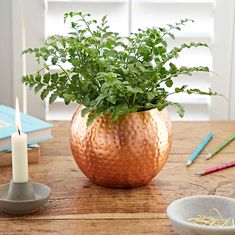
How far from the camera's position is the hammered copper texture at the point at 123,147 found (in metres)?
1.07

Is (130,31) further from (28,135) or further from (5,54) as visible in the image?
(28,135)

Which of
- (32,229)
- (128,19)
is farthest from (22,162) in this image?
(128,19)

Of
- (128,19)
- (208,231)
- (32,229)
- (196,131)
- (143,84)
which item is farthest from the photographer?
(128,19)

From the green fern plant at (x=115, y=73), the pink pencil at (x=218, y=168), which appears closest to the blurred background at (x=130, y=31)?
the pink pencil at (x=218, y=168)

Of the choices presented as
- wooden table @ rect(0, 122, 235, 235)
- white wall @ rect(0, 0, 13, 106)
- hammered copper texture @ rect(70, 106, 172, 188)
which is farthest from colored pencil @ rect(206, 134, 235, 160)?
white wall @ rect(0, 0, 13, 106)

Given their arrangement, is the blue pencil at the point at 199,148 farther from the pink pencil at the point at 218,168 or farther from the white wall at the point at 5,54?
the white wall at the point at 5,54

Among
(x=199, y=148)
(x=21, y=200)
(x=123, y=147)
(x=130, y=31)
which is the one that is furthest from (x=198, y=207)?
(x=130, y=31)

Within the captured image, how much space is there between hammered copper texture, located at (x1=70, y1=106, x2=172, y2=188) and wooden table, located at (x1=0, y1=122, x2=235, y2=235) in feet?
0.11

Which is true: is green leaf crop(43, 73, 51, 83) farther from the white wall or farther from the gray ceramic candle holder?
the white wall

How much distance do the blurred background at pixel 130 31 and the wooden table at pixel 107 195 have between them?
16.1 inches

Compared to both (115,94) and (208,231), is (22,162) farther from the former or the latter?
(208,231)

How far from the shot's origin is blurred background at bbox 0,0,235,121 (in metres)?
1.76

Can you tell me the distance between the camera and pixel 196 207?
0.99 metres

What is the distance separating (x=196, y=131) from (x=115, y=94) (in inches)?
19.3
